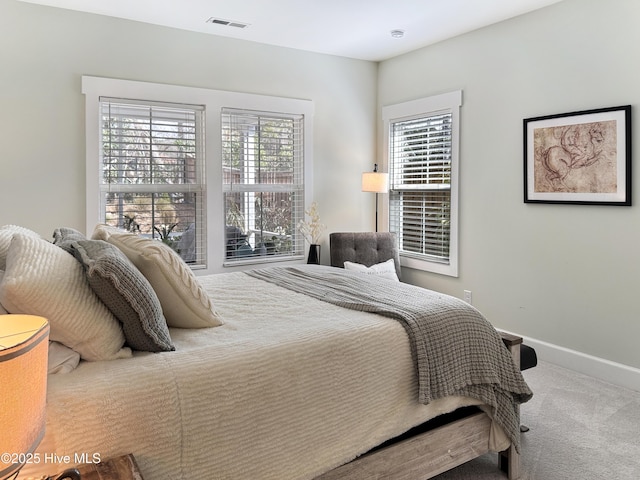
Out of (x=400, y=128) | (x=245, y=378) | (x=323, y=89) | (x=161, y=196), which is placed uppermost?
(x=323, y=89)

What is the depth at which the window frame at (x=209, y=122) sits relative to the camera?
3.71 meters

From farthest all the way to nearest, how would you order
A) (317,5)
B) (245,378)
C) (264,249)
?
1. (264,249)
2. (317,5)
3. (245,378)

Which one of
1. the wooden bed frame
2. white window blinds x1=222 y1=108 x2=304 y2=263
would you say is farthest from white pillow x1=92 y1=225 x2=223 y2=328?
white window blinds x1=222 y1=108 x2=304 y2=263

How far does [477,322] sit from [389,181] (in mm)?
3048

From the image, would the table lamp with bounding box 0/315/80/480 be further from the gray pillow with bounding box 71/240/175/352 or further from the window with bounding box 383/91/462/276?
the window with bounding box 383/91/462/276

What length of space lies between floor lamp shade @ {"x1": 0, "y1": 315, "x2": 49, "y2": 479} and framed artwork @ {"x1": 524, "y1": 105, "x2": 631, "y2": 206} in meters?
3.36

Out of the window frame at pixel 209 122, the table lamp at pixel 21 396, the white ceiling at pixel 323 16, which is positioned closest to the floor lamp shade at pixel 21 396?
the table lamp at pixel 21 396

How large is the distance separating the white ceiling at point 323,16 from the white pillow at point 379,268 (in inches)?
78.6

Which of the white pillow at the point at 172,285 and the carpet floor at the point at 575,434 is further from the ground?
the white pillow at the point at 172,285

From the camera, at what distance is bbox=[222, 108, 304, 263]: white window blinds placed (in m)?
4.36

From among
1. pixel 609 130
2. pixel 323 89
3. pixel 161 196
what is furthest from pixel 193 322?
pixel 323 89

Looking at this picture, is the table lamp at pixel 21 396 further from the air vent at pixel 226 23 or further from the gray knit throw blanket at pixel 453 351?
the air vent at pixel 226 23

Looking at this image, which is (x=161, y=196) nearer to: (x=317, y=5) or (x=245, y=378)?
(x=317, y=5)

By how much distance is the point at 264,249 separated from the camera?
461cm
